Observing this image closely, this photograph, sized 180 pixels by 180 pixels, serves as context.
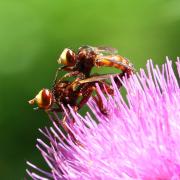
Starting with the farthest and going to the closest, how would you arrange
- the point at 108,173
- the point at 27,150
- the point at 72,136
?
the point at 27,150 → the point at 72,136 → the point at 108,173

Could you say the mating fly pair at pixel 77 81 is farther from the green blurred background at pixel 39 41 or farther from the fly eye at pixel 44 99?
the green blurred background at pixel 39 41

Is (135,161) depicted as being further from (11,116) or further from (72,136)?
(11,116)

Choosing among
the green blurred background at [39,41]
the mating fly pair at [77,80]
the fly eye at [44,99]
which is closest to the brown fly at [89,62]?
the mating fly pair at [77,80]

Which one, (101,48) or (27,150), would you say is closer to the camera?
(101,48)

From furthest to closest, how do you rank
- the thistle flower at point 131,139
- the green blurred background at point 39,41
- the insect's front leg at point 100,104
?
the green blurred background at point 39,41 < the insect's front leg at point 100,104 < the thistle flower at point 131,139

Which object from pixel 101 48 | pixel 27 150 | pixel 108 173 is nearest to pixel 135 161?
pixel 108 173

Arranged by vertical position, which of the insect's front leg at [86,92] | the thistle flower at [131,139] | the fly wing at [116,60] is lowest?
the thistle flower at [131,139]
